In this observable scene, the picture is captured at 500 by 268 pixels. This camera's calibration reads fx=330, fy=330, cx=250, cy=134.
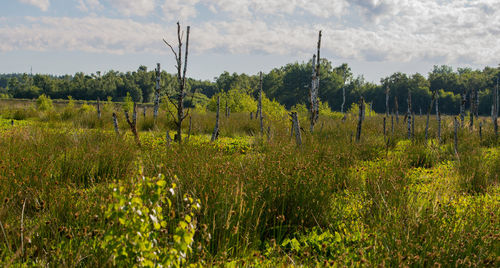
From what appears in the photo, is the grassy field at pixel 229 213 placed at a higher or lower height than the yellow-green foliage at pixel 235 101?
lower

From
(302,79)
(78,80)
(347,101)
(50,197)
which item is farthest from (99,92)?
(50,197)

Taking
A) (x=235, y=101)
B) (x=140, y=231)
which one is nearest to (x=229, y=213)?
(x=140, y=231)

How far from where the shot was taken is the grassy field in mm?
2318

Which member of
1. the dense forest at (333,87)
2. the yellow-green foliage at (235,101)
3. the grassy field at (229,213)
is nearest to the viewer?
the grassy field at (229,213)

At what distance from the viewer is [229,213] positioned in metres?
2.87

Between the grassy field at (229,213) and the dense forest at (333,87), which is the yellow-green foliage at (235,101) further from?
the dense forest at (333,87)

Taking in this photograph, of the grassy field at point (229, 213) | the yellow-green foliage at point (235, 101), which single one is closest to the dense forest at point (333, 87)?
the yellow-green foliage at point (235, 101)

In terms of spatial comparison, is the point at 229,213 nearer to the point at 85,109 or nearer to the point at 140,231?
the point at 140,231

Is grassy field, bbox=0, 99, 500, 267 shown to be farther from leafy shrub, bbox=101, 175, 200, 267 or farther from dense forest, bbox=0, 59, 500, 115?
dense forest, bbox=0, 59, 500, 115

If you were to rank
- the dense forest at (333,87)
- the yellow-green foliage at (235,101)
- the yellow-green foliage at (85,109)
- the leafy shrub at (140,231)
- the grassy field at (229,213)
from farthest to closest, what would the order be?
the dense forest at (333,87), the yellow-green foliage at (235,101), the yellow-green foliage at (85,109), the grassy field at (229,213), the leafy shrub at (140,231)

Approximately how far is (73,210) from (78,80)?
81941mm

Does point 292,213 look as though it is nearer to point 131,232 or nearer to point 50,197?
point 131,232

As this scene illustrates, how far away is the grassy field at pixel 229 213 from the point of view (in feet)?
7.61

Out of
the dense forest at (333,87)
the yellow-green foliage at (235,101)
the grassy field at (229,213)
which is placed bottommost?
the grassy field at (229,213)
